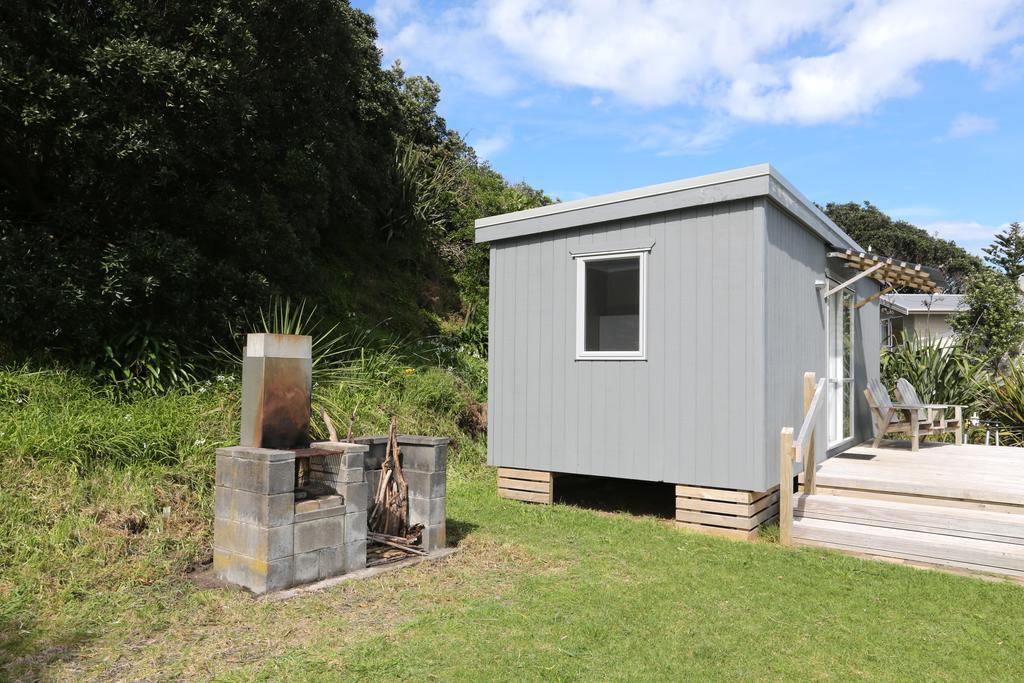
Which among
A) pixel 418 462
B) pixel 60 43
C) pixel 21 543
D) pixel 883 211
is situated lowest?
pixel 21 543

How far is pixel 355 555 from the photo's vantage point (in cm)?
450

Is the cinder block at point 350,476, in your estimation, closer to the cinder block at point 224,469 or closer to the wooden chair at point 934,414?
the cinder block at point 224,469

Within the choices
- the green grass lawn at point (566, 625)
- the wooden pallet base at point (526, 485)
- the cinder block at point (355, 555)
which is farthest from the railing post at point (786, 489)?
the cinder block at point (355, 555)

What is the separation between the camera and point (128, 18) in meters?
6.38

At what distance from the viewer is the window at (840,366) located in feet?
25.5

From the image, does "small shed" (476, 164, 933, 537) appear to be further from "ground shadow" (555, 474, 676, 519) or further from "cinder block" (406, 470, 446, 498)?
"cinder block" (406, 470, 446, 498)

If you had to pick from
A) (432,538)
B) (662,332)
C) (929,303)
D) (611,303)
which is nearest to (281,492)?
(432,538)

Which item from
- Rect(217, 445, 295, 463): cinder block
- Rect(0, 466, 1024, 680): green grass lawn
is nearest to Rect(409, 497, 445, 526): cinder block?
Rect(0, 466, 1024, 680): green grass lawn

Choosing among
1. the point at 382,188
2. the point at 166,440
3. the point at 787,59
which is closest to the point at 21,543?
the point at 166,440

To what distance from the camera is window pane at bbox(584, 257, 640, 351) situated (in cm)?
672

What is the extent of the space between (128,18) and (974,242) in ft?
130

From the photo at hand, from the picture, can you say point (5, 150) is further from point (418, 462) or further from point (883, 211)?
point (883, 211)

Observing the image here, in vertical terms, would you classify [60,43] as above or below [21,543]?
above

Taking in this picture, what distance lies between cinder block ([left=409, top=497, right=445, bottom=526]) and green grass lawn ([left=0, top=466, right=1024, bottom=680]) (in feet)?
1.08
